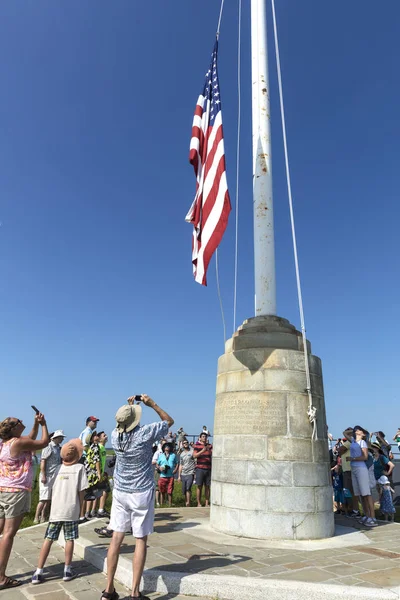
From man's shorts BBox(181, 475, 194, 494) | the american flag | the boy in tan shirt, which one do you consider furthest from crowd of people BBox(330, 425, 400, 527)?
the boy in tan shirt

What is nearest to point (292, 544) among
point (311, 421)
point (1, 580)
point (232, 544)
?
point (232, 544)

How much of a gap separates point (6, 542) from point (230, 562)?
9.07 feet

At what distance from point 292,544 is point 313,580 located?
210cm

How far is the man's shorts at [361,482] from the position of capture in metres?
9.06

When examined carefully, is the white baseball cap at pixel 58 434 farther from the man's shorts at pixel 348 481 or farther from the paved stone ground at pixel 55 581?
the man's shorts at pixel 348 481

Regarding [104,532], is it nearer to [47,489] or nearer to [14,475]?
[14,475]

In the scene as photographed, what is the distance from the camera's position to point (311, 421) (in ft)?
25.8

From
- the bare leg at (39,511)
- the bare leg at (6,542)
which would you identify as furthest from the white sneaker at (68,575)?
the bare leg at (39,511)

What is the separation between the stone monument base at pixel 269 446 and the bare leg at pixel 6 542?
374 centimetres

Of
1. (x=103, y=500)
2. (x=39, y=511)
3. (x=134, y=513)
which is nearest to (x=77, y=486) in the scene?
(x=134, y=513)

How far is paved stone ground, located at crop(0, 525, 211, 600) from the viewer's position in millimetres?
4844

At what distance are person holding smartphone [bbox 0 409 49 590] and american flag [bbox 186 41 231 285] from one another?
434 centimetres

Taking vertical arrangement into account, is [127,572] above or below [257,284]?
below

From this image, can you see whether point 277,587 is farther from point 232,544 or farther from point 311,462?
point 311,462
